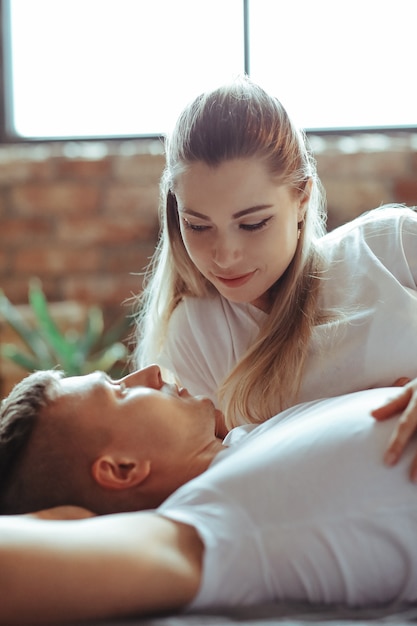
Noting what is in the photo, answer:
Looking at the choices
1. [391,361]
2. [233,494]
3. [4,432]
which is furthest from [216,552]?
[391,361]

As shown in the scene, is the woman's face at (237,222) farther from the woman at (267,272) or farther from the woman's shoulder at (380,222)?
the woman's shoulder at (380,222)

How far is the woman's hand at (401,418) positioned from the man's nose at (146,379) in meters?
0.38

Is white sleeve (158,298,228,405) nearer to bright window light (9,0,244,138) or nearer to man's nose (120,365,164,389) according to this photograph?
man's nose (120,365,164,389)

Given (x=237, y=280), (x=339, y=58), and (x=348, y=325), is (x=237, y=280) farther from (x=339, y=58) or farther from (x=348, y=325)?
(x=339, y=58)

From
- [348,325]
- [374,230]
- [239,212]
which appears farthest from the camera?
[374,230]

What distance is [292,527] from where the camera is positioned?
42.6 inches

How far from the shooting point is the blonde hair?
4.92 feet

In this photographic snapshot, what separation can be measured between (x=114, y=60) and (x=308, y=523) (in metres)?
2.81

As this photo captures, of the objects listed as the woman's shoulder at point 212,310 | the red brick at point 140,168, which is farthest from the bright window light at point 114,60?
the woman's shoulder at point 212,310

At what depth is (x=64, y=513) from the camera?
114cm

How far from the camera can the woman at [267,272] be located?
149 centimetres

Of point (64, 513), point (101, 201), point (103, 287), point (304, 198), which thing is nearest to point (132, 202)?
point (101, 201)

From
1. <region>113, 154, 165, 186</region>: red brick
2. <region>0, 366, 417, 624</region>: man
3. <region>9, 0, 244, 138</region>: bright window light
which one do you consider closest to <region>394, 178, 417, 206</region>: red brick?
<region>9, 0, 244, 138</region>: bright window light

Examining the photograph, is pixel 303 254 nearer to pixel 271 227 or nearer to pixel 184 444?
pixel 271 227
